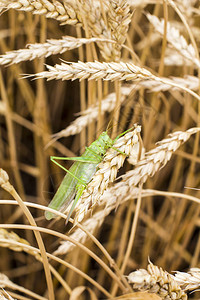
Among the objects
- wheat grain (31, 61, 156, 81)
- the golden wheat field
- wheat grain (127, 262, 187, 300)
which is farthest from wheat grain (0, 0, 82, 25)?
wheat grain (127, 262, 187, 300)

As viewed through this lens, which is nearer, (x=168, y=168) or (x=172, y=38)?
(x=172, y=38)

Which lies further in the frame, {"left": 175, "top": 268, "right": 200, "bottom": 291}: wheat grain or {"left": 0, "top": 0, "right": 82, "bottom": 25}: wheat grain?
{"left": 0, "top": 0, "right": 82, "bottom": 25}: wheat grain

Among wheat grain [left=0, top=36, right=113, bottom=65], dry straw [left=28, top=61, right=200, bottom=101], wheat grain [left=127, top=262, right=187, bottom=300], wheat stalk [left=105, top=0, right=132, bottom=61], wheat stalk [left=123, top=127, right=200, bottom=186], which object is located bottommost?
wheat grain [left=127, top=262, right=187, bottom=300]

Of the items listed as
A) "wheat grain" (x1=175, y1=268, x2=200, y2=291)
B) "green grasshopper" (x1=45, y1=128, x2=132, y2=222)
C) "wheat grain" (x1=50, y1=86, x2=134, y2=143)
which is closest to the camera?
"wheat grain" (x1=175, y1=268, x2=200, y2=291)

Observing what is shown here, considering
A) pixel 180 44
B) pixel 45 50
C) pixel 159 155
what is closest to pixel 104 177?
pixel 159 155

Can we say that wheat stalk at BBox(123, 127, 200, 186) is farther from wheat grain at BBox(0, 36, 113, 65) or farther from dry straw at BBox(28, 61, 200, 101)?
wheat grain at BBox(0, 36, 113, 65)

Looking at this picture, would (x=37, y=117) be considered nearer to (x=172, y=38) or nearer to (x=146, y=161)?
(x=172, y=38)

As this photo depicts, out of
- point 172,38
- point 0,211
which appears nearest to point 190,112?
point 172,38

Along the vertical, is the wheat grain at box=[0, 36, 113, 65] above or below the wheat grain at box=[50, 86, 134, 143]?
above
